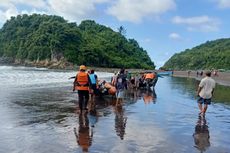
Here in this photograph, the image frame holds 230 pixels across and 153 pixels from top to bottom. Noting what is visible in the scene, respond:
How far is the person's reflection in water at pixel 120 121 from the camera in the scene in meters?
8.80

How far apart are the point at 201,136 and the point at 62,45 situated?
109 metres

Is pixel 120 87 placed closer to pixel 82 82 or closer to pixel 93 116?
pixel 82 82

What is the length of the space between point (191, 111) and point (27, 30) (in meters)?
129

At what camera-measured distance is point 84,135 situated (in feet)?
27.5

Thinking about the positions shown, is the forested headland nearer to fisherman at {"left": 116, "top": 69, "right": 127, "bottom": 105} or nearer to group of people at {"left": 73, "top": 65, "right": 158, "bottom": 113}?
group of people at {"left": 73, "top": 65, "right": 158, "bottom": 113}

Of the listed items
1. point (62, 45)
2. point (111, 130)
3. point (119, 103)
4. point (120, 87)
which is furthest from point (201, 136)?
point (62, 45)

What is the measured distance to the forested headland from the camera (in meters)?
115

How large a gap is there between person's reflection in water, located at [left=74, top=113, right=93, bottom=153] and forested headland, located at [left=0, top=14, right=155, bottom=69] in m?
102

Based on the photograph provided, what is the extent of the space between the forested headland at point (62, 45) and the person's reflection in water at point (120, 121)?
99271 millimetres

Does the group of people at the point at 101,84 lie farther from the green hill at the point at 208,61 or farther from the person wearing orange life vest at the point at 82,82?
the green hill at the point at 208,61

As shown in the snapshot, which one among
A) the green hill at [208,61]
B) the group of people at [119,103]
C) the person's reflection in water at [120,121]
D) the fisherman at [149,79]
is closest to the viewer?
the group of people at [119,103]

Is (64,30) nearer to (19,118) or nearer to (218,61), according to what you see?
(218,61)

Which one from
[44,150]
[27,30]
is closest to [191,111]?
[44,150]

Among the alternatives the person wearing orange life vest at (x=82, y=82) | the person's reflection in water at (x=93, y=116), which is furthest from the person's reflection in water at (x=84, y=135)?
the person wearing orange life vest at (x=82, y=82)
